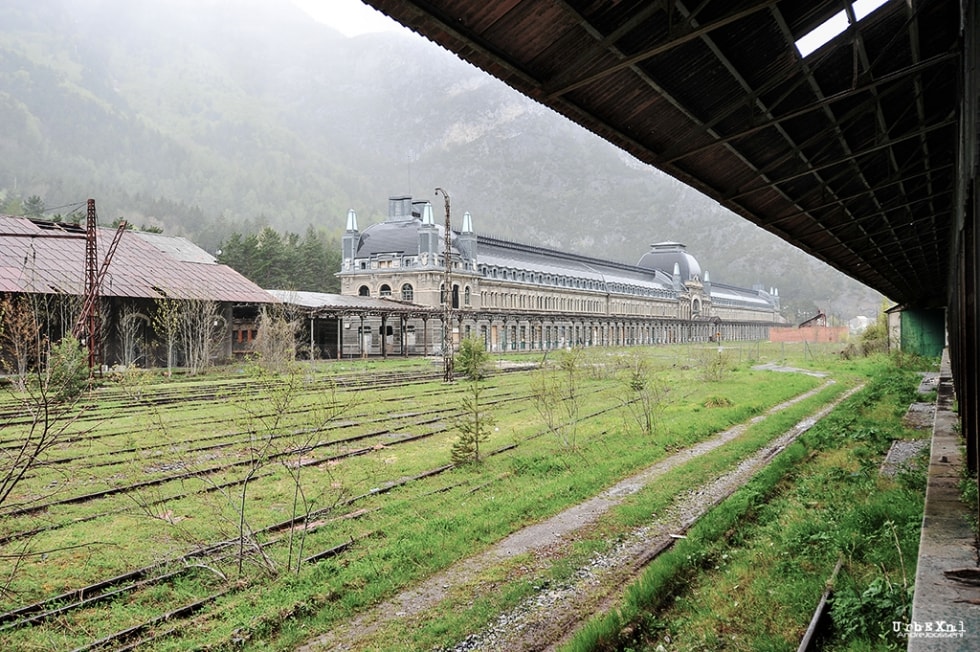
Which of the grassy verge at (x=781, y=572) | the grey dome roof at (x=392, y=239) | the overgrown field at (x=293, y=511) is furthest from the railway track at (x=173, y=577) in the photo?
the grey dome roof at (x=392, y=239)

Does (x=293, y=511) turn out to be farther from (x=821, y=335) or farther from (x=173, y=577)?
(x=821, y=335)

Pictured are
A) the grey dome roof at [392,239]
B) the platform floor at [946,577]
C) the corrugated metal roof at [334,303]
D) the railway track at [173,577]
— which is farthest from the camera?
the grey dome roof at [392,239]

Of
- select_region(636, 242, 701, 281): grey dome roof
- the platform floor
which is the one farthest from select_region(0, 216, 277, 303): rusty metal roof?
select_region(636, 242, 701, 281): grey dome roof

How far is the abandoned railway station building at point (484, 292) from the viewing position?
223 ft

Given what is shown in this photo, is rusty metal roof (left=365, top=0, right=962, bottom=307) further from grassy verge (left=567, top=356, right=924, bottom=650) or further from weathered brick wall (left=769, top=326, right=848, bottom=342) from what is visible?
weathered brick wall (left=769, top=326, right=848, bottom=342)

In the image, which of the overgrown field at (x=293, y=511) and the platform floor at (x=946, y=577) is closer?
the platform floor at (x=946, y=577)

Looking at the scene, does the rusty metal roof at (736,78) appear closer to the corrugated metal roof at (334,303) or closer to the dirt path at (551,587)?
the dirt path at (551,587)

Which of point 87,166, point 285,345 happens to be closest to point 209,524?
point 285,345

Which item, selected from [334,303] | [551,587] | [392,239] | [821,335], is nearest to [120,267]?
[334,303]

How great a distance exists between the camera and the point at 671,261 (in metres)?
135

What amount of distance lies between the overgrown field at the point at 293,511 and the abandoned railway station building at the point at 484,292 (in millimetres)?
31203

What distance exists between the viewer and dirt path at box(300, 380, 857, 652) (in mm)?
6984

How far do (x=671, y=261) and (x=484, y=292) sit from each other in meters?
69.7

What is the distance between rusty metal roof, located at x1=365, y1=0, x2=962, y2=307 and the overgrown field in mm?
5512
